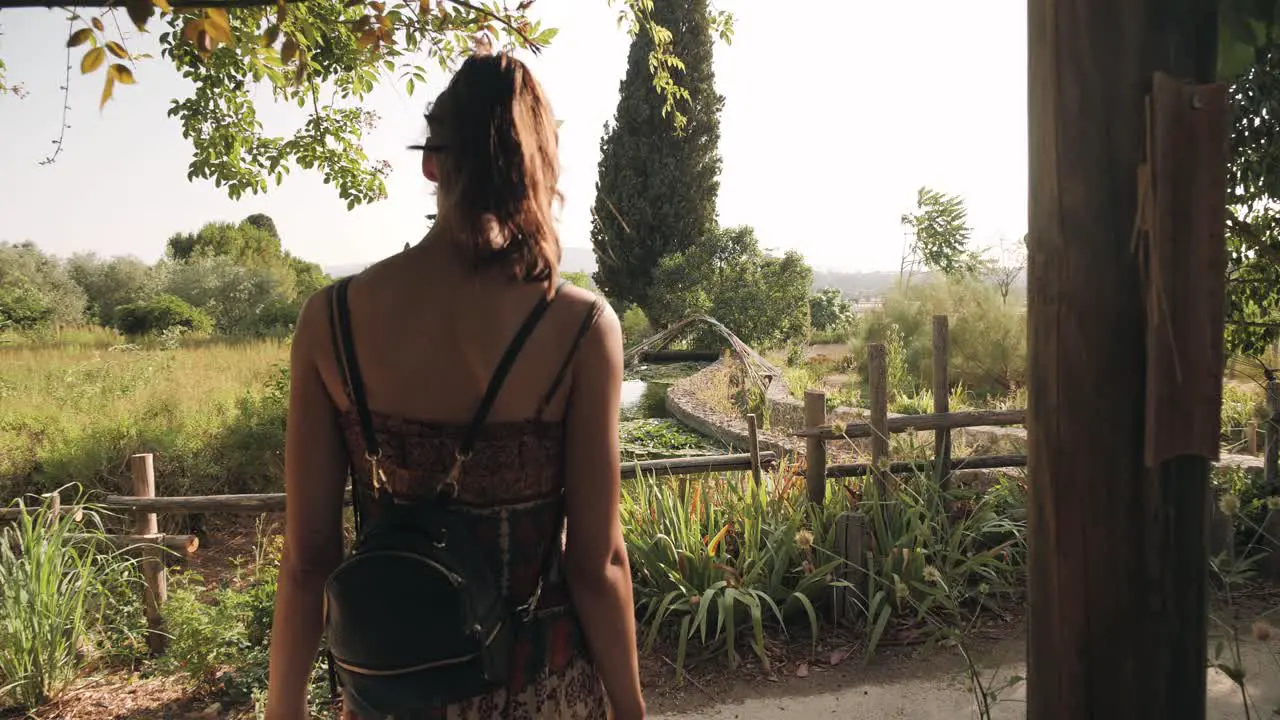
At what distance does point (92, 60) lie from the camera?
1.58 meters

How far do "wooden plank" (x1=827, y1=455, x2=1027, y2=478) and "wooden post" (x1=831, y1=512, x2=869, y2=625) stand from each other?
0.70 meters

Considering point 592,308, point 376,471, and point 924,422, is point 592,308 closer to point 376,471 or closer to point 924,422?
point 376,471

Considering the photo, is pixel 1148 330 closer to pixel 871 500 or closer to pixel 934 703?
pixel 934 703

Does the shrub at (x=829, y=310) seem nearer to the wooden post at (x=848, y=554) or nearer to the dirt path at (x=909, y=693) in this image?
the wooden post at (x=848, y=554)

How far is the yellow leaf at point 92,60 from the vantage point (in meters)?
1.58

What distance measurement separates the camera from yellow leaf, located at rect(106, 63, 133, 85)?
1.60m

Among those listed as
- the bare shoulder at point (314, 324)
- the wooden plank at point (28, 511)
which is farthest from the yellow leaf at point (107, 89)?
the wooden plank at point (28, 511)

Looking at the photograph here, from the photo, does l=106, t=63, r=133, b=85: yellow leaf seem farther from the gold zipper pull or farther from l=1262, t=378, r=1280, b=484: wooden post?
l=1262, t=378, r=1280, b=484: wooden post

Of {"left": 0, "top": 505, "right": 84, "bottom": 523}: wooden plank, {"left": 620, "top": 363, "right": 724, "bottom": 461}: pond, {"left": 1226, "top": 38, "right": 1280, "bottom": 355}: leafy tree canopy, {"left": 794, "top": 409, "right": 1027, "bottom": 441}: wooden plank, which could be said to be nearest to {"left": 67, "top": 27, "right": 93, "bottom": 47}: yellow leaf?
{"left": 0, "top": 505, "right": 84, "bottom": 523}: wooden plank

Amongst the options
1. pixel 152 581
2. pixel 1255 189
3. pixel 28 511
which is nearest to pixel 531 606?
pixel 152 581

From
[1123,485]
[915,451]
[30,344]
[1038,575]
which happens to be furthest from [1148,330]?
[30,344]

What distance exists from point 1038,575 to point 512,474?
2.71ft

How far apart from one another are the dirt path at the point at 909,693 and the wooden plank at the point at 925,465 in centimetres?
120

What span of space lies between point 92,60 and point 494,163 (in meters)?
1.02
